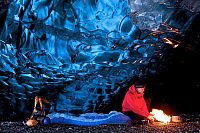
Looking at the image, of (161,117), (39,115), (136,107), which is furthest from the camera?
(161,117)

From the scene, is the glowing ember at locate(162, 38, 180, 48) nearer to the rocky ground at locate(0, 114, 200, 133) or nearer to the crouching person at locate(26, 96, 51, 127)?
the rocky ground at locate(0, 114, 200, 133)

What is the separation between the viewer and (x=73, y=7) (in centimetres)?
436

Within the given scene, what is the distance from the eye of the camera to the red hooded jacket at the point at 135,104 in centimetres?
377

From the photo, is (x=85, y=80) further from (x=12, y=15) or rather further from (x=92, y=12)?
(x=12, y=15)

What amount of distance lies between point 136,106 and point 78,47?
63.8 inches

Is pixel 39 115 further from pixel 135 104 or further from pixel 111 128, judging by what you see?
pixel 135 104

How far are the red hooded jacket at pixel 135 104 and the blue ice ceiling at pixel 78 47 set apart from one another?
1.21 m

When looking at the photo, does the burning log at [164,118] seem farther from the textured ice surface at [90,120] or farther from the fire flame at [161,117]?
the textured ice surface at [90,120]

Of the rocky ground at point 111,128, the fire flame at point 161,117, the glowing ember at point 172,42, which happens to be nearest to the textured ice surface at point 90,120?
the rocky ground at point 111,128

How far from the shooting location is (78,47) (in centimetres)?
466

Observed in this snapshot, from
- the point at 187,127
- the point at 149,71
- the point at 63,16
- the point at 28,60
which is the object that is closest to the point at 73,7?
the point at 63,16

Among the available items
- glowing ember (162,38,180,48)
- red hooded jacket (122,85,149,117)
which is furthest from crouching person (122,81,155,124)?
glowing ember (162,38,180,48)

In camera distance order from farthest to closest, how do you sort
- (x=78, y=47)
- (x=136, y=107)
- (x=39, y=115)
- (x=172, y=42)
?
(x=172, y=42) → (x=78, y=47) → (x=136, y=107) → (x=39, y=115)

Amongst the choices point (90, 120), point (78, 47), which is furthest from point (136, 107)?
point (78, 47)
